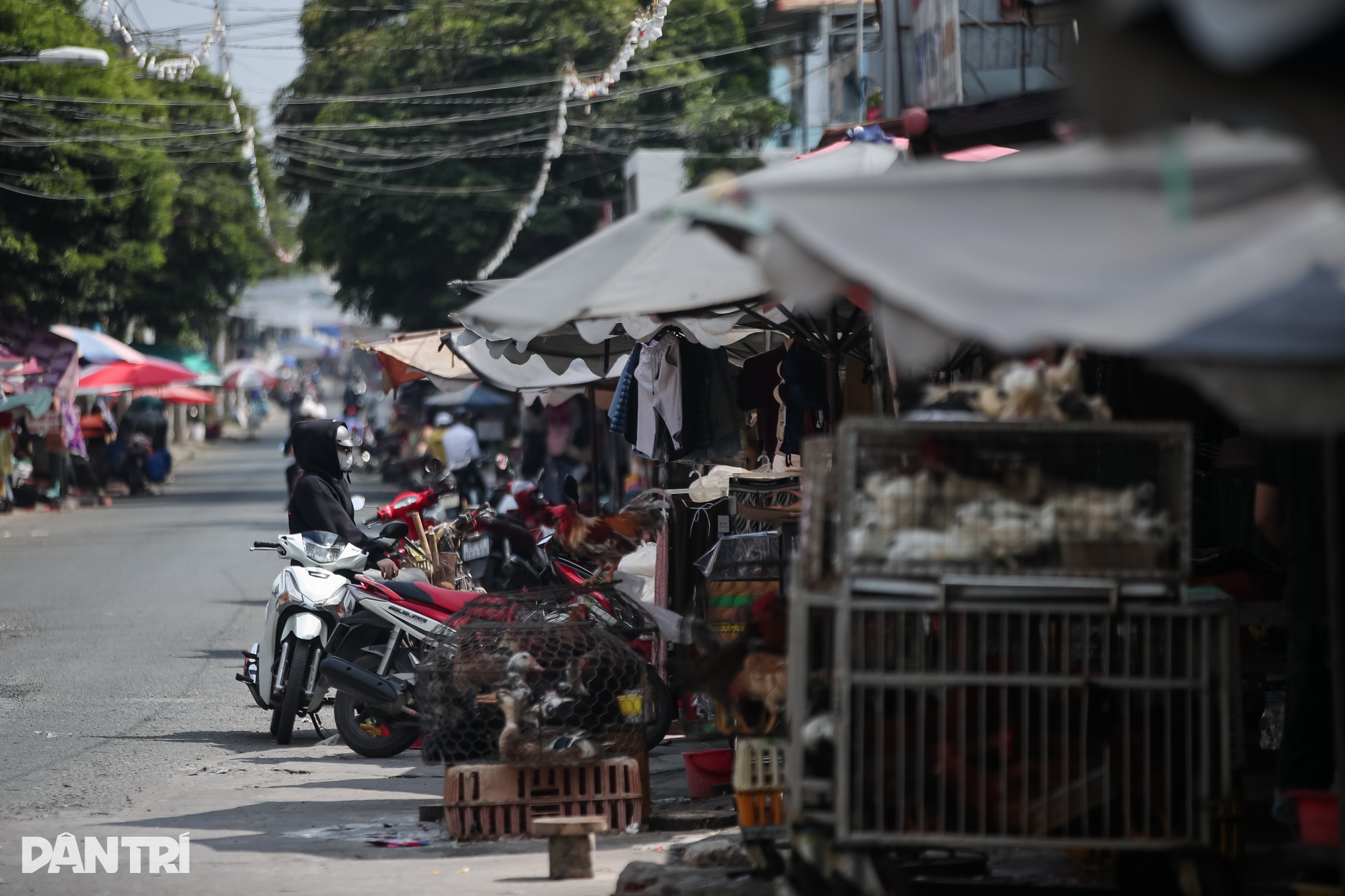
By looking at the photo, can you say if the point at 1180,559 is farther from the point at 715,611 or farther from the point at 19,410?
the point at 19,410

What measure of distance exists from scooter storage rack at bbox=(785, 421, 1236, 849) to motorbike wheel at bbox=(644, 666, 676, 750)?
266 cm

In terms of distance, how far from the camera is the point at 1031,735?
425cm

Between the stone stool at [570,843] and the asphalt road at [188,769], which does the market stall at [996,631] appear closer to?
the stone stool at [570,843]

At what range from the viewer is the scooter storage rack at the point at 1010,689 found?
4094 mm

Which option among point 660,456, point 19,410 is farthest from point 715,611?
point 19,410

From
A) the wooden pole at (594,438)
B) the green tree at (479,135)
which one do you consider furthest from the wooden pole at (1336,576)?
the green tree at (479,135)

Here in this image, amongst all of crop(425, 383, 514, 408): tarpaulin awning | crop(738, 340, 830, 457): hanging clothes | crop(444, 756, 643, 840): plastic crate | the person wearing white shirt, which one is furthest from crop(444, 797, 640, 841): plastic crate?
crop(425, 383, 514, 408): tarpaulin awning

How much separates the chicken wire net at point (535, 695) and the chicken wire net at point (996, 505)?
7.84 feet

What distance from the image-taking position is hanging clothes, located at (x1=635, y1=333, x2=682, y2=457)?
9508 millimetres

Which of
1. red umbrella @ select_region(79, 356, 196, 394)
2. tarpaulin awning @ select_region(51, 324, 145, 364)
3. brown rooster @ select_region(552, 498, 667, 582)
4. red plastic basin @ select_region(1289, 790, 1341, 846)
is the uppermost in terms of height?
tarpaulin awning @ select_region(51, 324, 145, 364)

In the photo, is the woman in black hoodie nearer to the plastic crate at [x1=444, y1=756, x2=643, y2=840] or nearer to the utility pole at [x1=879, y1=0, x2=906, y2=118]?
the plastic crate at [x1=444, y1=756, x2=643, y2=840]

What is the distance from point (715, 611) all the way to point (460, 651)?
1.49 metres

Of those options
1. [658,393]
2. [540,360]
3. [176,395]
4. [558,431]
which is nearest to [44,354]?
[176,395]

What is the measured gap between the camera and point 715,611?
293 inches
